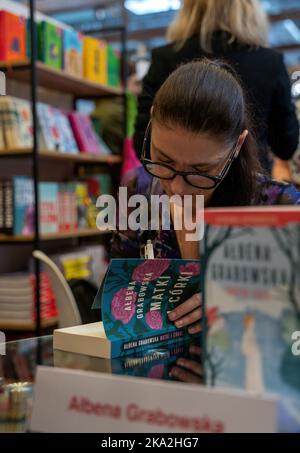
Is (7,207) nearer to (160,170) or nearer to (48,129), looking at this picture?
(48,129)

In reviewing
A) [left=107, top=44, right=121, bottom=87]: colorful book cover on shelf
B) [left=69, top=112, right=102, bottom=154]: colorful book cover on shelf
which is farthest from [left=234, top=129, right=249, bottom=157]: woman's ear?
[left=107, top=44, right=121, bottom=87]: colorful book cover on shelf

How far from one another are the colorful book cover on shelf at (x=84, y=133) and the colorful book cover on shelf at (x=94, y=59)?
0.91 ft

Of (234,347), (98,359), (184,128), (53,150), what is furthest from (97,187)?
(234,347)

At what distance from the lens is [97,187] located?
4.21m

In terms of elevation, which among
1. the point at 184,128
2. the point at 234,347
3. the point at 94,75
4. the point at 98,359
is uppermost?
the point at 94,75

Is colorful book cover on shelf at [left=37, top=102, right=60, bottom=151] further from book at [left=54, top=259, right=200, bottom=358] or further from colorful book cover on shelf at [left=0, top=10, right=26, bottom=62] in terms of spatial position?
book at [left=54, top=259, right=200, bottom=358]

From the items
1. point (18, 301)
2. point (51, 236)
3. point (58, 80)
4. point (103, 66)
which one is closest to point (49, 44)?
point (58, 80)

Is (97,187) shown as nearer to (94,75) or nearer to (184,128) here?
(94,75)

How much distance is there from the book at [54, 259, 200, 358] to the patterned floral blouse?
368mm

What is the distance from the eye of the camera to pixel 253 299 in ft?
1.79

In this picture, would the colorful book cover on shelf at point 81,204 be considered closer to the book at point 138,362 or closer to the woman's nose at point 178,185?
the woman's nose at point 178,185

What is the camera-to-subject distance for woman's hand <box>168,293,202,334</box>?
0.95 m
